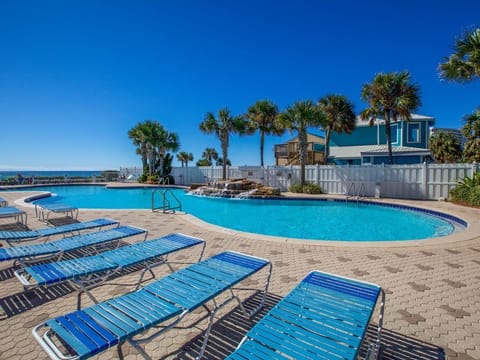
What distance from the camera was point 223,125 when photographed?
72.6 ft

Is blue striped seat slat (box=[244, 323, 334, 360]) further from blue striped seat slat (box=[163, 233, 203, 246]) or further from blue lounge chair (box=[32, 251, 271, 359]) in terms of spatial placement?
blue striped seat slat (box=[163, 233, 203, 246])

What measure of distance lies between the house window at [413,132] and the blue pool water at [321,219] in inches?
556

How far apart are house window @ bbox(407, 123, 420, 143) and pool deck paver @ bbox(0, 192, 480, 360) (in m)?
19.4

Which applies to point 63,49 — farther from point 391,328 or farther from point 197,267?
point 391,328

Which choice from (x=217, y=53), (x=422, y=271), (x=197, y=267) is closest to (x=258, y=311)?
(x=197, y=267)

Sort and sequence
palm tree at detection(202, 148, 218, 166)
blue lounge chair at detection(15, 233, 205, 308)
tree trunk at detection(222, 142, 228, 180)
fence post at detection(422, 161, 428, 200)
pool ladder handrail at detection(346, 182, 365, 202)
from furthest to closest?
palm tree at detection(202, 148, 218, 166) < tree trunk at detection(222, 142, 228, 180) < pool ladder handrail at detection(346, 182, 365, 202) < fence post at detection(422, 161, 428, 200) < blue lounge chair at detection(15, 233, 205, 308)

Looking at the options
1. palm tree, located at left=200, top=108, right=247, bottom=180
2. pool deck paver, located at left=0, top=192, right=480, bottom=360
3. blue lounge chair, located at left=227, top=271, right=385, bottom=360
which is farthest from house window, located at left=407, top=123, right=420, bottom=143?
blue lounge chair, located at left=227, top=271, right=385, bottom=360

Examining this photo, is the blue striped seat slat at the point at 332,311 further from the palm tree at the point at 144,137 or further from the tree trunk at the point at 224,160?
the palm tree at the point at 144,137

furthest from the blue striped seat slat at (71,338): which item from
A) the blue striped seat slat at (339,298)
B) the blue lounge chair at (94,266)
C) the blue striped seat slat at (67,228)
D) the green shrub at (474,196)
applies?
the green shrub at (474,196)

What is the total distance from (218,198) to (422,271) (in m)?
13.6

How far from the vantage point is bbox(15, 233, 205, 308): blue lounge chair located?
3.18m

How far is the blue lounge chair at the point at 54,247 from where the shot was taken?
13.0ft

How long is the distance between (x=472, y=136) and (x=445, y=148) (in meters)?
4.29

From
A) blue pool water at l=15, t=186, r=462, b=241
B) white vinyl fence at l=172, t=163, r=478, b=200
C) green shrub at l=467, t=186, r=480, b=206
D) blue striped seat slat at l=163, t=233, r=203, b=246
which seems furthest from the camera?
white vinyl fence at l=172, t=163, r=478, b=200
